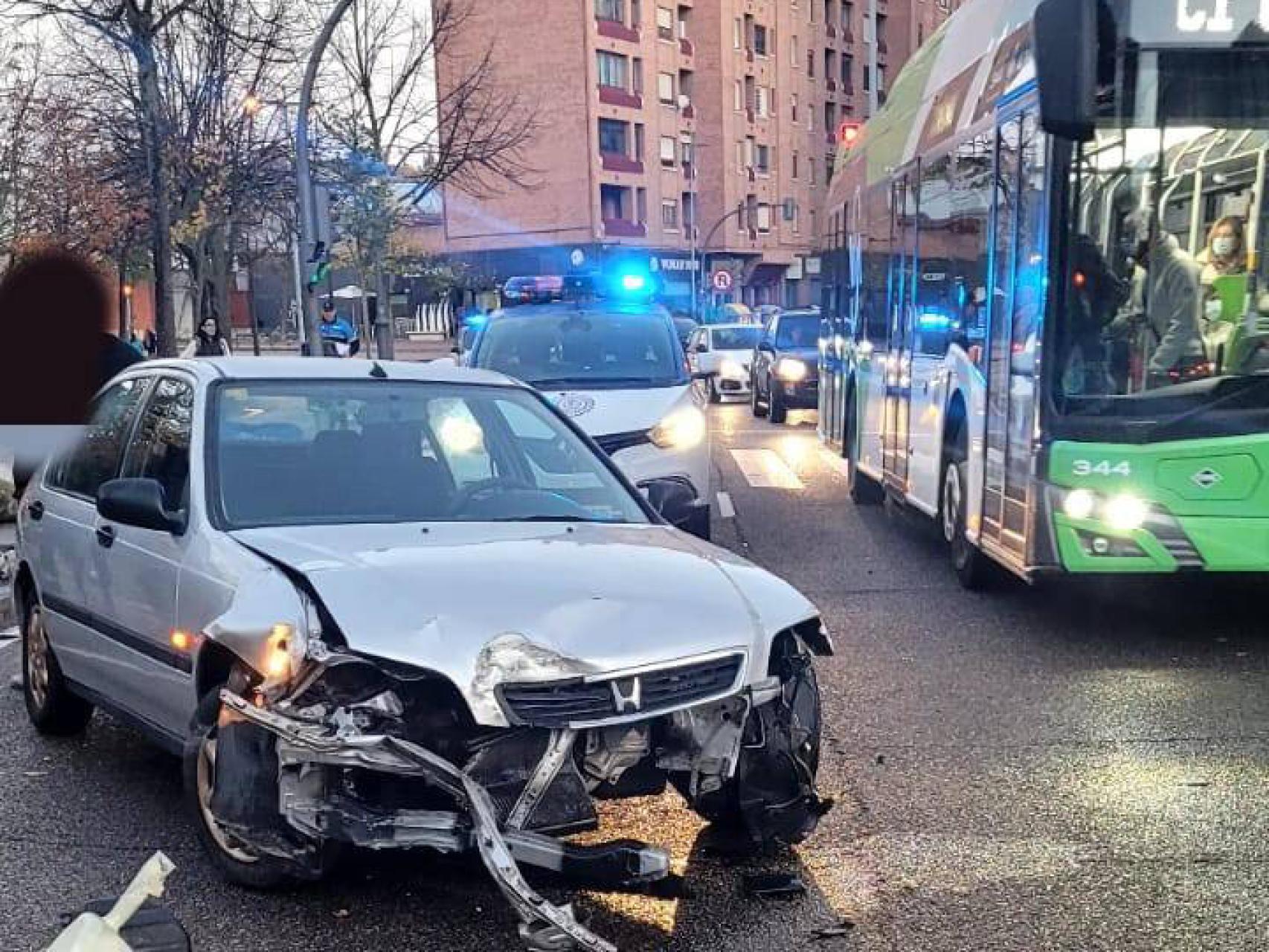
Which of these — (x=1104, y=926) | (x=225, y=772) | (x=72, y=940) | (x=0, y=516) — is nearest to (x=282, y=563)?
(x=225, y=772)

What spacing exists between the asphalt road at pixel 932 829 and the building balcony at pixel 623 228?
56135 mm

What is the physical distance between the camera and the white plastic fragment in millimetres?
2430

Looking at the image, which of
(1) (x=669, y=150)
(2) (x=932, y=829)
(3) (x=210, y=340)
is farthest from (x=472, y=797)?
(1) (x=669, y=150)

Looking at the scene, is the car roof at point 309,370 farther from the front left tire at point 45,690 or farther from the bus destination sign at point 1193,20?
the bus destination sign at point 1193,20

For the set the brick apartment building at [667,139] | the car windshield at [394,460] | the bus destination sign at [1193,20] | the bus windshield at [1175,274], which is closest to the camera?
the car windshield at [394,460]

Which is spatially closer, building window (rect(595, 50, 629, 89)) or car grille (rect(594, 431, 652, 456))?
car grille (rect(594, 431, 652, 456))

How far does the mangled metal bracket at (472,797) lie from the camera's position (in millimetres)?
3477

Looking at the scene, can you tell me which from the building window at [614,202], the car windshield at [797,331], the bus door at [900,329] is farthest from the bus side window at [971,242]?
the building window at [614,202]

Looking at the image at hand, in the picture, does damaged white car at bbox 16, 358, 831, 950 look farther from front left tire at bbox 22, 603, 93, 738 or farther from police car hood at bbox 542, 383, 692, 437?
police car hood at bbox 542, 383, 692, 437

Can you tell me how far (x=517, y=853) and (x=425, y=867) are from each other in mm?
957

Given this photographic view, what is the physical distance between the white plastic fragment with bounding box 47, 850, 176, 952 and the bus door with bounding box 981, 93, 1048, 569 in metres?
5.49

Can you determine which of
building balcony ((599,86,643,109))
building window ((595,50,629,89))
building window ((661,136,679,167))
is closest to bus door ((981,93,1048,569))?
building balcony ((599,86,643,109))

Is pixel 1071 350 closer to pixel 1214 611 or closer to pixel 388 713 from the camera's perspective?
pixel 1214 611

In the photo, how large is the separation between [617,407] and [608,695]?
6635 mm
